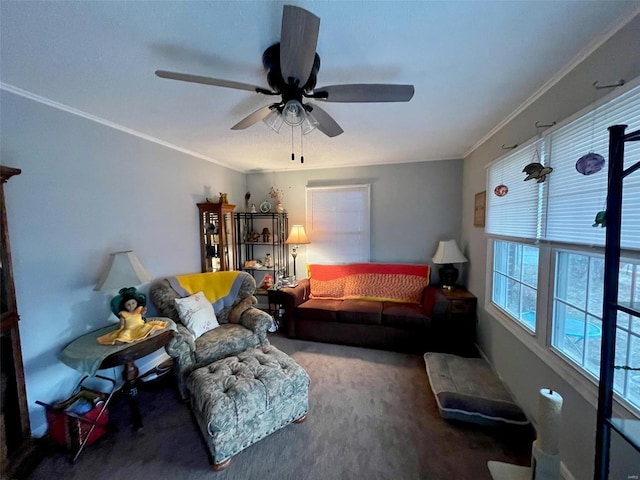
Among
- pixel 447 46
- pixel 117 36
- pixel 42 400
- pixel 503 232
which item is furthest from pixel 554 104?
pixel 42 400

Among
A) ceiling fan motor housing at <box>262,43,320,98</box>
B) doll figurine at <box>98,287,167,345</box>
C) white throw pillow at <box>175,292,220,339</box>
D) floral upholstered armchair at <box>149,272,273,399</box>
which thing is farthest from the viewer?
white throw pillow at <box>175,292,220,339</box>

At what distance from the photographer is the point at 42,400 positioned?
1.86 m

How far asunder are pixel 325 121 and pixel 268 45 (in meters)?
0.54

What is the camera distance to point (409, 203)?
3.81 m

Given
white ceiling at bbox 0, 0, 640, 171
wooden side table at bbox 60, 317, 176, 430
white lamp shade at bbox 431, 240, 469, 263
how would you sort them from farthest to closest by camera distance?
white lamp shade at bbox 431, 240, 469, 263
wooden side table at bbox 60, 317, 176, 430
white ceiling at bbox 0, 0, 640, 171

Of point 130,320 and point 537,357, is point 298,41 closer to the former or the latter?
point 130,320

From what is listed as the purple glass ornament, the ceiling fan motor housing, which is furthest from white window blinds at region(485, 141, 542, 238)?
the ceiling fan motor housing

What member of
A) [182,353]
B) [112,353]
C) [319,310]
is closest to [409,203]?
[319,310]

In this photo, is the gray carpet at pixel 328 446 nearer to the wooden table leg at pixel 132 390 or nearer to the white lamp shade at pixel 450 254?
the wooden table leg at pixel 132 390

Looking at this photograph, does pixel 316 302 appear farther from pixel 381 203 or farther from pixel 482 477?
pixel 482 477

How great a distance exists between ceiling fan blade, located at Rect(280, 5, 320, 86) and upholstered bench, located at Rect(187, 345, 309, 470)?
188 cm

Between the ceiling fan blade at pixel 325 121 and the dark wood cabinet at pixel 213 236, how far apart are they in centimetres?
207

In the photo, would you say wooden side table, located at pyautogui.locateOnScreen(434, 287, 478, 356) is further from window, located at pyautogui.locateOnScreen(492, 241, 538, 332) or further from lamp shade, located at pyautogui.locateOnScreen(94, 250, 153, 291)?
lamp shade, located at pyautogui.locateOnScreen(94, 250, 153, 291)

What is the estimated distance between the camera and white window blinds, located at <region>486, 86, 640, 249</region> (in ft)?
3.68
